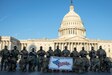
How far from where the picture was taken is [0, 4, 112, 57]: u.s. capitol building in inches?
3985

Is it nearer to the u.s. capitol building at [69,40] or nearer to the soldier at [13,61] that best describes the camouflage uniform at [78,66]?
the soldier at [13,61]

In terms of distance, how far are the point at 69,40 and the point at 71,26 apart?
12881mm

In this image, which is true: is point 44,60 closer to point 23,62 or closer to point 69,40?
→ point 23,62

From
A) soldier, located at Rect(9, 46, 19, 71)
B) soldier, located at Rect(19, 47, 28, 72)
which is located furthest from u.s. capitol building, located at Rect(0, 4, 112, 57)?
soldier, located at Rect(9, 46, 19, 71)

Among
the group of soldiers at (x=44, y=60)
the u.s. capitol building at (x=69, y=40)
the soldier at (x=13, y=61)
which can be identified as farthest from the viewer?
the u.s. capitol building at (x=69, y=40)

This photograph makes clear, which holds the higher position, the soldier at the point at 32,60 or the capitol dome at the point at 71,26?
the capitol dome at the point at 71,26

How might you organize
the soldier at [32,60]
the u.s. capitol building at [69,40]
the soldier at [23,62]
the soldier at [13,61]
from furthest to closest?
the u.s. capitol building at [69,40]
the soldier at [32,60]
the soldier at [23,62]
the soldier at [13,61]

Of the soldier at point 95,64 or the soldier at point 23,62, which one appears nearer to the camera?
the soldier at point 23,62

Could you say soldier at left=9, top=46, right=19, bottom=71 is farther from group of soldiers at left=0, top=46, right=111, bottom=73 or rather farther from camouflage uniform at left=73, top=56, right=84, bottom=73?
camouflage uniform at left=73, top=56, right=84, bottom=73

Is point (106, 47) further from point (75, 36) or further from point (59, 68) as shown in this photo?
→ point (59, 68)

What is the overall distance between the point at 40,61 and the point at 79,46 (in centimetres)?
7775

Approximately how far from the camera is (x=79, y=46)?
10088 cm

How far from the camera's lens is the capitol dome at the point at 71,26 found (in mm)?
111750

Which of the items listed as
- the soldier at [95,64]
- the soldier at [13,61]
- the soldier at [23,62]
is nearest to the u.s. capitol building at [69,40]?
the soldier at [95,64]
